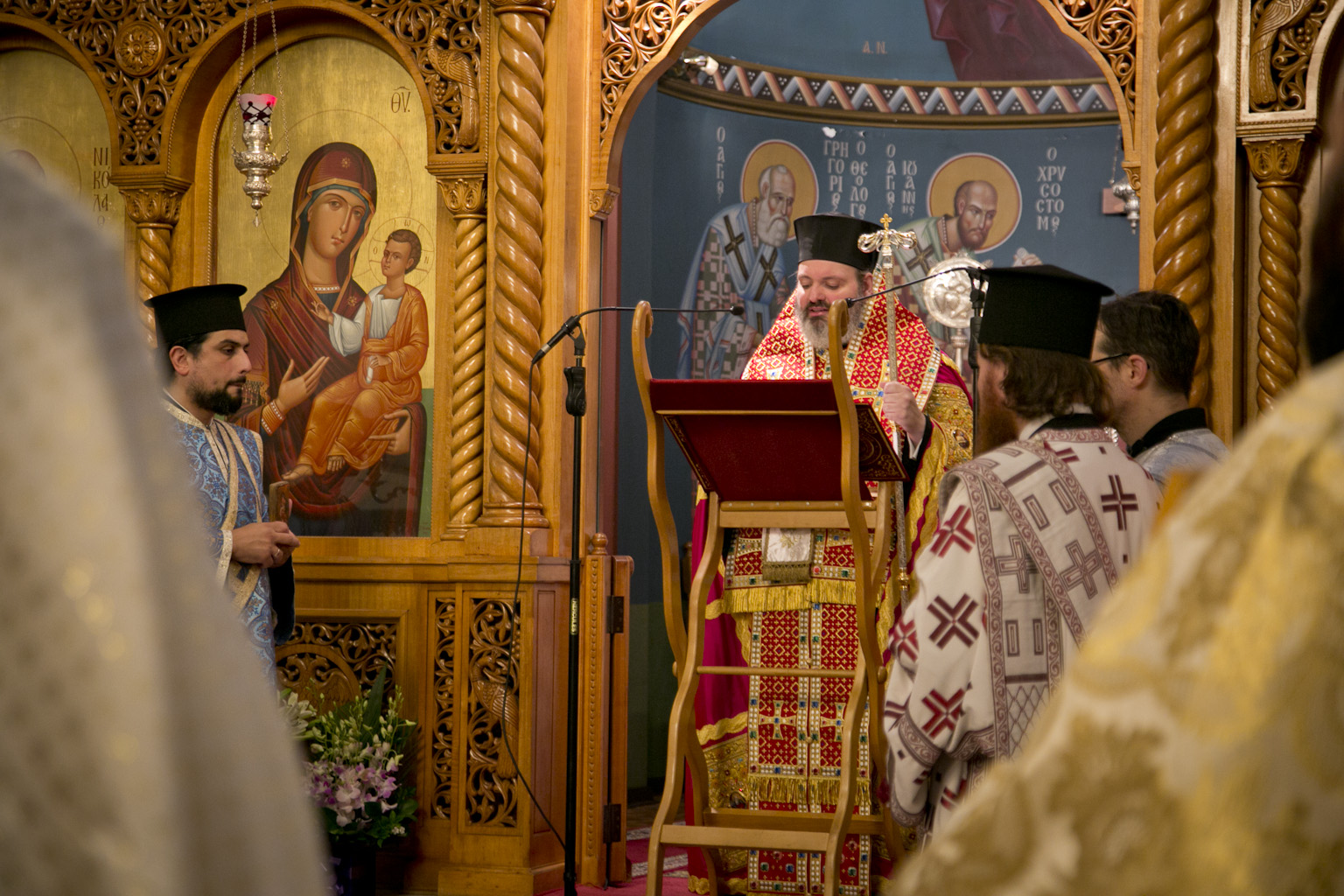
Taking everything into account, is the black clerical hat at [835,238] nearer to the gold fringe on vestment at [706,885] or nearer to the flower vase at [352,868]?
the gold fringe on vestment at [706,885]

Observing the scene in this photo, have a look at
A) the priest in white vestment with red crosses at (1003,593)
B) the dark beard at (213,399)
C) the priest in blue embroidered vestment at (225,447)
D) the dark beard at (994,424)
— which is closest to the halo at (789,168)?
the priest in blue embroidered vestment at (225,447)

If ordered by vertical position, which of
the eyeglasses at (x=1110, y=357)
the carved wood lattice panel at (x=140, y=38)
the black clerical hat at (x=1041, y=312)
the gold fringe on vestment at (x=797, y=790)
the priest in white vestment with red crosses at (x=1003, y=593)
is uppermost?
the carved wood lattice panel at (x=140, y=38)

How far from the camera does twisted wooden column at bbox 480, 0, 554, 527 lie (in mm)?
5266

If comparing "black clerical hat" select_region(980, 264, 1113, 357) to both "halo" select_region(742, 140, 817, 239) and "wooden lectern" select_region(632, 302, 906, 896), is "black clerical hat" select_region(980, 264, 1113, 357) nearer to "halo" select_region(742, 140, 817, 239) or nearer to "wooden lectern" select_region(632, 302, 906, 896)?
"wooden lectern" select_region(632, 302, 906, 896)

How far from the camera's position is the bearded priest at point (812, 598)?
491 cm

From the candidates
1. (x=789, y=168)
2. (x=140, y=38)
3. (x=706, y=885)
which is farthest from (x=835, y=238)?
(x=789, y=168)

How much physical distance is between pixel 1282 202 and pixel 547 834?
11.1 feet

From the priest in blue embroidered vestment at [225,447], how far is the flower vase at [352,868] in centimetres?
86

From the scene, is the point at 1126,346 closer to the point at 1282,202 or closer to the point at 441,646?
the point at 1282,202

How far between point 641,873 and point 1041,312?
142 inches

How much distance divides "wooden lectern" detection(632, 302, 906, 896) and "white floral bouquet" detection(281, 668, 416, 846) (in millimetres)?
1225

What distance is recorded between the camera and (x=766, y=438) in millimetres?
4129

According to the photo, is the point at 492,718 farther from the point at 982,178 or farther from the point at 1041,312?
the point at 982,178

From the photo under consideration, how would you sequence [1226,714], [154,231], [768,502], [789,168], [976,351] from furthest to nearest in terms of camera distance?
[789,168], [154,231], [768,502], [976,351], [1226,714]
